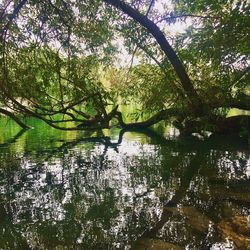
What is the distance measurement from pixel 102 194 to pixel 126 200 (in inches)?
40.9

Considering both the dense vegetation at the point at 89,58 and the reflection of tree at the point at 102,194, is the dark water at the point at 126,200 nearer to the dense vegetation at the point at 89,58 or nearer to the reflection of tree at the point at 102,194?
the reflection of tree at the point at 102,194

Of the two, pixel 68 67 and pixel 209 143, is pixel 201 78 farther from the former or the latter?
pixel 209 143

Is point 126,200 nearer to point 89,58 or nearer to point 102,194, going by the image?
point 102,194

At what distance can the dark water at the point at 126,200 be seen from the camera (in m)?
7.60

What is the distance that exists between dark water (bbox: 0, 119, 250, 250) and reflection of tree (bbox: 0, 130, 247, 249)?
0.02 metres

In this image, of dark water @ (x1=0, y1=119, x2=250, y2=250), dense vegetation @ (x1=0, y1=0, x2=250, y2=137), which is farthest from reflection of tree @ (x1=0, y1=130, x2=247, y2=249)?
dense vegetation @ (x1=0, y1=0, x2=250, y2=137)

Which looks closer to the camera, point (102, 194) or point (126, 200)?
point (126, 200)

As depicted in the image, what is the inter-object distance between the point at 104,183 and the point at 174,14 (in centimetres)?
839

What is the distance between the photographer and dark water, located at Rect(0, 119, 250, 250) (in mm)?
7602

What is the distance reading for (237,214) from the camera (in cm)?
879

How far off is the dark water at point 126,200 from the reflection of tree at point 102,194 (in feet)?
0.08

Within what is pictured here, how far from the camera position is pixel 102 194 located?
1102 cm

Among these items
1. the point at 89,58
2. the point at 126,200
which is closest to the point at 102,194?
the point at 126,200

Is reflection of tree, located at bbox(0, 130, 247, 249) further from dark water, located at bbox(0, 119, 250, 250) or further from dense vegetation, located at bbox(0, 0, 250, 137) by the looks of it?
dense vegetation, located at bbox(0, 0, 250, 137)
